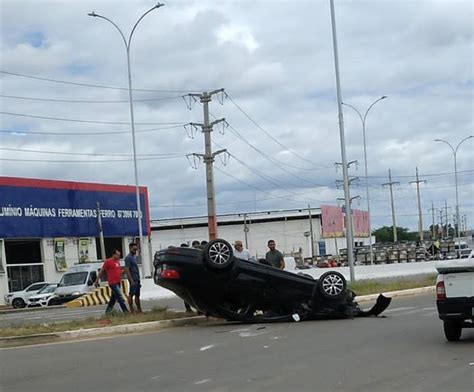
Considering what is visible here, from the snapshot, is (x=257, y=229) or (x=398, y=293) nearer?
(x=398, y=293)

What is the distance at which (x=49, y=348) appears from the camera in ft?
43.4

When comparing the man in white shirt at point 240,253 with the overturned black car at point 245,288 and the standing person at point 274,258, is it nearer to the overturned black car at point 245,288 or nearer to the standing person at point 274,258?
the standing person at point 274,258

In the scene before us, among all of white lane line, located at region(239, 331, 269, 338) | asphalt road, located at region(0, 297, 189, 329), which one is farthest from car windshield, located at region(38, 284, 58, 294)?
white lane line, located at region(239, 331, 269, 338)

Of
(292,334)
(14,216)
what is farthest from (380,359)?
(14,216)

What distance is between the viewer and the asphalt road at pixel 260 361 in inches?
347

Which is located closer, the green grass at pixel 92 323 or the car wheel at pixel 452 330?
the car wheel at pixel 452 330

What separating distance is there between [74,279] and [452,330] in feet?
91.5

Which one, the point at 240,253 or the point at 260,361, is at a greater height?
the point at 240,253

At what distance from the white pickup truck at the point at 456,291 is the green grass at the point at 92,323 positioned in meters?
7.03

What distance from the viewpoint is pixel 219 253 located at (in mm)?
15391

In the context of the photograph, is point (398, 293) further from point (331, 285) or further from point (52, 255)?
point (52, 255)

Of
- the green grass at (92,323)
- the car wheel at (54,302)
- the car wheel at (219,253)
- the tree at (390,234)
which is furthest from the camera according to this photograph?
the tree at (390,234)

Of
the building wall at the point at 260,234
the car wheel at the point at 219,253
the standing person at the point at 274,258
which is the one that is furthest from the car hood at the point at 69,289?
the building wall at the point at 260,234

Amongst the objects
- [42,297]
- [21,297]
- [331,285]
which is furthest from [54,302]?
[331,285]
